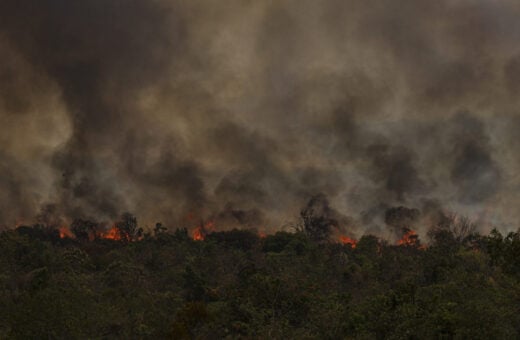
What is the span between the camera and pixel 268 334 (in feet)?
174

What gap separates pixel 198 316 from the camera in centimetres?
6047

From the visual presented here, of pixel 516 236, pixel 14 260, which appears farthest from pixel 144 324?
pixel 14 260

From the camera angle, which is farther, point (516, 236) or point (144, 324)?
point (144, 324)

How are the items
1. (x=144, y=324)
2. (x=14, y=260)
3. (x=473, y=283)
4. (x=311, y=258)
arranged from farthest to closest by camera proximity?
(x=311, y=258) → (x=14, y=260) → (x=473, y=283) → (x=144, y=324)

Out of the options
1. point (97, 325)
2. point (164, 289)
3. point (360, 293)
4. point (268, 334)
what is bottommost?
point (268, 334)

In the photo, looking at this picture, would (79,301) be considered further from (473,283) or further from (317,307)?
(473,283)

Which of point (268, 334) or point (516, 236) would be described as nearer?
point (516, 236)

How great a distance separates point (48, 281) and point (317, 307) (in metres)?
32.3

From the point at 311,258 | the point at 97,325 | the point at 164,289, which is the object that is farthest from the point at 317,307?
the point at 311,258

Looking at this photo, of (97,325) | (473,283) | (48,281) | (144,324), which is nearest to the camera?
(97,325)

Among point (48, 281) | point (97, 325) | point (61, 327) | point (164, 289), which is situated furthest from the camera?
point (164, 289)

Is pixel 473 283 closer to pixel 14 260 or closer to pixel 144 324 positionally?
pixel 144 324

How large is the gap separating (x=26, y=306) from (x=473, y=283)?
45946mm

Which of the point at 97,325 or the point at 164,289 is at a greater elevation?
the point at 164,289
